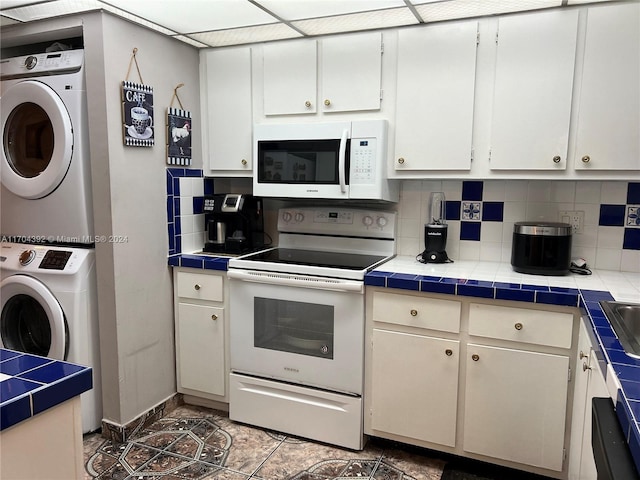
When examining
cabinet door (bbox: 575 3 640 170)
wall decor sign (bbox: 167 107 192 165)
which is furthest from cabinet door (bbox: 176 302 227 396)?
cabinet door (bbox: 575 3 640 170)

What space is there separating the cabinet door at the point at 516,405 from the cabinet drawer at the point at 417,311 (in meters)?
0.15

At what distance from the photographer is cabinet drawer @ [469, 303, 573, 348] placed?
1.92 meters

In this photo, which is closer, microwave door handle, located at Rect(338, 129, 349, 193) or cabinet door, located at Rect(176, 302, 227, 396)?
microwave door handle, located at Rect(338, 129, 349, 193)

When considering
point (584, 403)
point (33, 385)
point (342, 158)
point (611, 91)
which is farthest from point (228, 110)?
point (584, 403)

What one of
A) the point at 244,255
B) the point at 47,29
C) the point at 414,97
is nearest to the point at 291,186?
the point at 244,255

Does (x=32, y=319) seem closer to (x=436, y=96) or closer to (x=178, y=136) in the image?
(x=178, y=136)

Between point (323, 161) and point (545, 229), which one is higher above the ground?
point (323, 161)

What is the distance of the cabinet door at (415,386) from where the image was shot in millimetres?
2143

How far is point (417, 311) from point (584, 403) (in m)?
0.74

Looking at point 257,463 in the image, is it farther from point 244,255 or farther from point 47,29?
point 47,29

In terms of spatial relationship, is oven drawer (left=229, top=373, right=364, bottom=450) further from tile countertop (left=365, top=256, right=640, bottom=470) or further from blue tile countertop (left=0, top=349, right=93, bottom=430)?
blue tile countertop (left=0, top=349, right=93, bottom=430)

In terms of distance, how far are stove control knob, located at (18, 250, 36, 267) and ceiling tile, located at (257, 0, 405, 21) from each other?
1.71m

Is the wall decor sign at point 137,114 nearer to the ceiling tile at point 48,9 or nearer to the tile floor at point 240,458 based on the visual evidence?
the ceiling tile at point 48,9

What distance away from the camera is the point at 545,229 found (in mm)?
2178
